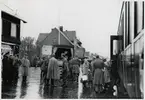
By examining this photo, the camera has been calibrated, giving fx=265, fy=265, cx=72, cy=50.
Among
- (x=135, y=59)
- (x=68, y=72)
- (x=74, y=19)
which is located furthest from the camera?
(x=68, y=72)

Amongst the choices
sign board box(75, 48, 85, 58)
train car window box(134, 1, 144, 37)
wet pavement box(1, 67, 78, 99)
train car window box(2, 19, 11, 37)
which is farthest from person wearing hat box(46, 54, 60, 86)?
train car window box(134, 1, 144, 37)

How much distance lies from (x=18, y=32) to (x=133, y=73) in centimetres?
220

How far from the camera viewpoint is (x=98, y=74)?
195 inches

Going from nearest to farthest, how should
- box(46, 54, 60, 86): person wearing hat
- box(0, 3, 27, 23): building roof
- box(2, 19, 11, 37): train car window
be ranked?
1. box(0, 3, 27, 23): building roof
2. box(2, 19, 11, 37): train car window
3. box(46, 54, 60, 86): person wearing hat

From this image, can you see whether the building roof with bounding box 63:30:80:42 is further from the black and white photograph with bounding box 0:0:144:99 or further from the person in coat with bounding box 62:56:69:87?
the person in coat with bounding box 62:56:69:87

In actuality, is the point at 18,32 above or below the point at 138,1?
below

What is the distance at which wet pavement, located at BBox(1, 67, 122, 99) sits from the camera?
426cm

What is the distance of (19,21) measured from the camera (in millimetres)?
4680

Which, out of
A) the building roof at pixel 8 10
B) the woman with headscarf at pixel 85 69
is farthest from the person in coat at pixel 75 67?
the building roof at pixel 8 10

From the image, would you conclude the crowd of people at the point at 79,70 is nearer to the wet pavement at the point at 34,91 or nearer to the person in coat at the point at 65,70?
the person in coat at the point at 65,70

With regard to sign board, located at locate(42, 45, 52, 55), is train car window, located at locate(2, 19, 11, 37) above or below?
above

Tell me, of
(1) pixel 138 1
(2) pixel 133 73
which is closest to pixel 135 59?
(2) pixel 133 73

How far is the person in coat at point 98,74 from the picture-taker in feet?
15.3

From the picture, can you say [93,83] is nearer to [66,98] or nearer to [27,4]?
[66,98]
